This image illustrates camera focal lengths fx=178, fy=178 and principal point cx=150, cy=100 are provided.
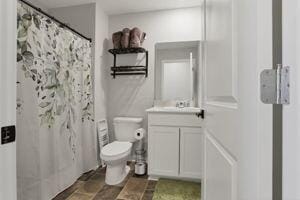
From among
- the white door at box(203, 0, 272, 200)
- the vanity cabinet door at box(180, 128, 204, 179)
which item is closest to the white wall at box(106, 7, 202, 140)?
the vanity cabinet door at box(180, 128, 204, 179)

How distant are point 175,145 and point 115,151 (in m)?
0.71

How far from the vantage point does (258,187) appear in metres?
0.46

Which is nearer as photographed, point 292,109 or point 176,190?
point 292,109

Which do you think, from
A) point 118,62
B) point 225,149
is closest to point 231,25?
point 225,149

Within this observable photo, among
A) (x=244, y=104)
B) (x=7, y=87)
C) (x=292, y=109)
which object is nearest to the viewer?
(x=292, y=109)

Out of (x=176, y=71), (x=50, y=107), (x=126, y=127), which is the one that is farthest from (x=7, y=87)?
(x=176, y=71)

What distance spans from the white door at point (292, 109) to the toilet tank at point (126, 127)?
7.19ft

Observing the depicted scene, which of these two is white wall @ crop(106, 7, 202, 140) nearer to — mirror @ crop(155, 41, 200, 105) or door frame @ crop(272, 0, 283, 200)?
mirror @ crop(155, 41, 200, 105)

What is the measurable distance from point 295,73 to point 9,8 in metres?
1.02

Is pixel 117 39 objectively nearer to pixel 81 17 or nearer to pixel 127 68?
pixel 127 68

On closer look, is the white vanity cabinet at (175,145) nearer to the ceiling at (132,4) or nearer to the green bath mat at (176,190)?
the green bath mat at (176,190)

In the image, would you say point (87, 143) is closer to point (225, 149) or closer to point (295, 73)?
point (225, 149)

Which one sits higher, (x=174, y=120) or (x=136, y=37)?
(x=136, y=37)

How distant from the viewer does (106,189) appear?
1.98m
